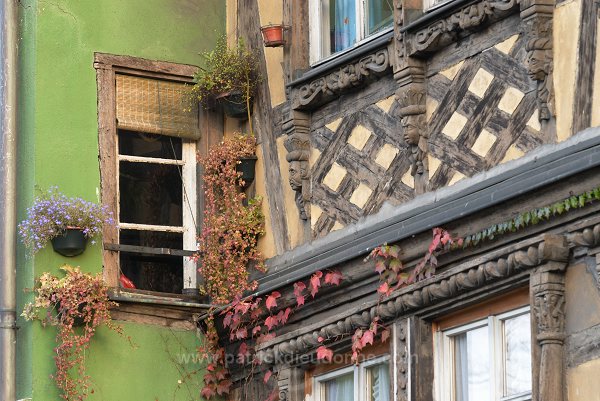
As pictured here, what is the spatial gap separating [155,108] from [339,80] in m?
1.61

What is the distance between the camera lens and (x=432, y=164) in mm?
10570

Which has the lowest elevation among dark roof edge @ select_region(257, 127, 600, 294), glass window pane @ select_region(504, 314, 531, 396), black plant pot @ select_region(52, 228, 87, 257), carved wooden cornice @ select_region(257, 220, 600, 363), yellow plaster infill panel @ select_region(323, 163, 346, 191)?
glass window pane @ select_region(504, 314, 531, 396)

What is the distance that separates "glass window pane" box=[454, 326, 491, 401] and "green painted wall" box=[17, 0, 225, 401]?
244 centimetres

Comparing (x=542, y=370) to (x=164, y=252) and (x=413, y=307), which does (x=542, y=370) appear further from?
(x=164, y=252)

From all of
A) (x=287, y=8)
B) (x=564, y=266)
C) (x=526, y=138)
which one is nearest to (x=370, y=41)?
(x=287, y=8)

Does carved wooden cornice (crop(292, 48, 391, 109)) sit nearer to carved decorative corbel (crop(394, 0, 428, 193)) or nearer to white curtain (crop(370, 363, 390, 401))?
carved decorative corbel (crop(394, 0, 428, 193))

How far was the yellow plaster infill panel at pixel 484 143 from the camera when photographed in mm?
10070

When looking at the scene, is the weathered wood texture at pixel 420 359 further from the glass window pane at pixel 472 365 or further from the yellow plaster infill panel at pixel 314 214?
the yellow plaster infill panel at pixel 314 214

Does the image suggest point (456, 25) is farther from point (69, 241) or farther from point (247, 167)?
point (69, 241)

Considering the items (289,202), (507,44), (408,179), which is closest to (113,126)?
(289,202)

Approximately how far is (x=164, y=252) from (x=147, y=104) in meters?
1.04

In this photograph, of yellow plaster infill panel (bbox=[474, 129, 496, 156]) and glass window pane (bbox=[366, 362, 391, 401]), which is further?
glass window pane (bbox=[366, 362, 391, 401])

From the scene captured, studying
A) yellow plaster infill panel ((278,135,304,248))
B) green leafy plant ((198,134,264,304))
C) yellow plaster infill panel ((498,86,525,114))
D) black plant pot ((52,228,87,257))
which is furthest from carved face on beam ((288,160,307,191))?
yellow plaster infill panel ((498,86,525,114))

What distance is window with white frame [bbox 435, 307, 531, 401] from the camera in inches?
378
